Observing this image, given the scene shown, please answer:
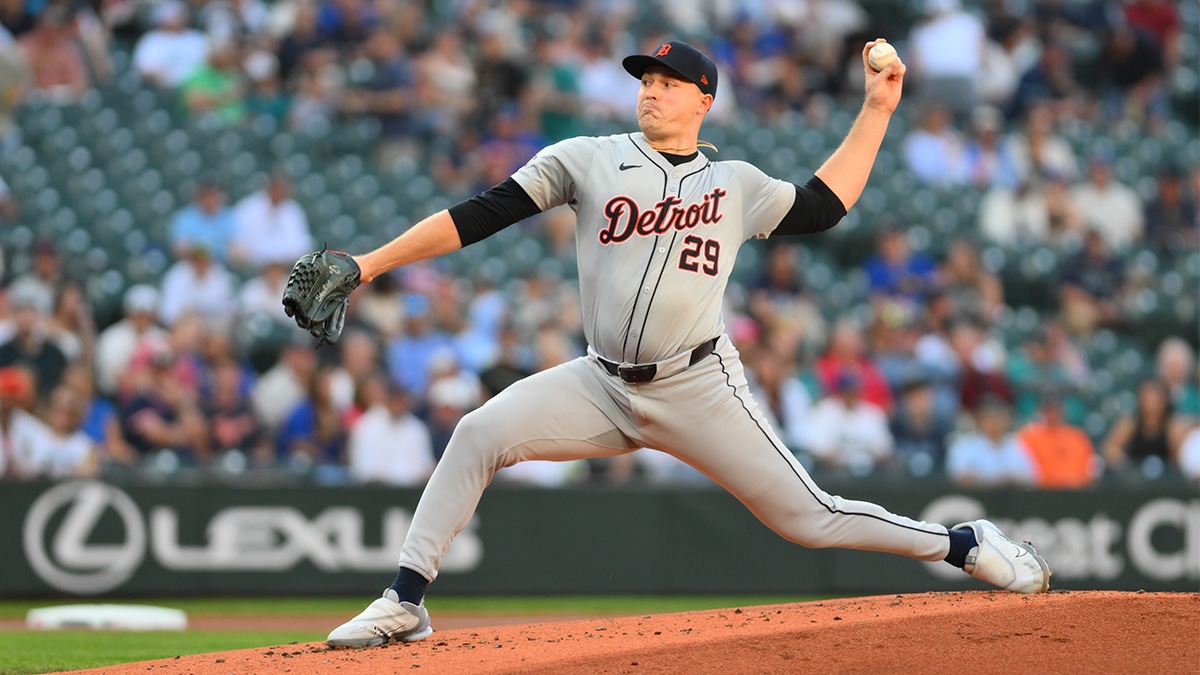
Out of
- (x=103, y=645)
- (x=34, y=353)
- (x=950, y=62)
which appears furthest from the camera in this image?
(x=950, y=62)

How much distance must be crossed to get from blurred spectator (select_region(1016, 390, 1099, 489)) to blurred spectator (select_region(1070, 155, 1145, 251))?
3.86 metres

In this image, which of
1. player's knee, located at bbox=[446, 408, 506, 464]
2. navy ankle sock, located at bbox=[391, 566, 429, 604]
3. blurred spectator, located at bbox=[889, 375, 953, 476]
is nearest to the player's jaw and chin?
player's knee, located at bbox=[446, 408, 506, 464]

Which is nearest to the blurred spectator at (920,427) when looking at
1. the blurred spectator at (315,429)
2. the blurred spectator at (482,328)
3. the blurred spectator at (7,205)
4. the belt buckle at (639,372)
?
the blurred spectator at (482,328)

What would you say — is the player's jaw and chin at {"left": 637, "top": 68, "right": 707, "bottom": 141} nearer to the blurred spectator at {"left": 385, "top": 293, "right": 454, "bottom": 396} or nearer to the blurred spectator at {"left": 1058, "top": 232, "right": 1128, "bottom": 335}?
the blurred spectator at {"left": 385, "top": 293, "right": 454, "bottom": 396}

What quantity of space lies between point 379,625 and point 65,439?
492 centimetres

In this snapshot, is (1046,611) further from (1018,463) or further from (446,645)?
(1018,463)

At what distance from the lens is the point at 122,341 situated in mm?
9578

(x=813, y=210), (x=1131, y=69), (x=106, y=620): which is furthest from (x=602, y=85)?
(x=813, y=210)

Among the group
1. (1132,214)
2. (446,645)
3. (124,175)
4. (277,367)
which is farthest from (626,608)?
(1132,214)

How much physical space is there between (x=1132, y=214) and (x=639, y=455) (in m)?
6.39

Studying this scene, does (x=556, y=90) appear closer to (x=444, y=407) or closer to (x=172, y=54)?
(x=172, y=54)

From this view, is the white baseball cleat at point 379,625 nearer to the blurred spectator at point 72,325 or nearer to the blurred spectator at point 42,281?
the blurred spectator at point 72,325

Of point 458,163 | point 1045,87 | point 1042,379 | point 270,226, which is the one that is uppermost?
point 1045,87

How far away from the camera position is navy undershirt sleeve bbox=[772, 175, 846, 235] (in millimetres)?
4695
